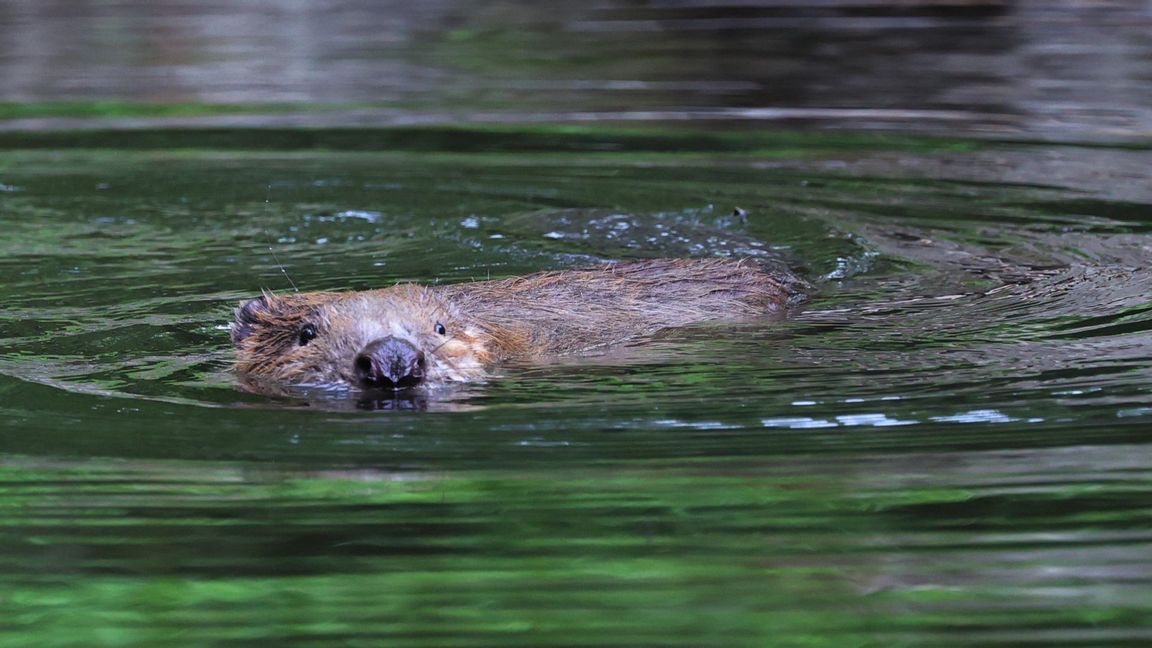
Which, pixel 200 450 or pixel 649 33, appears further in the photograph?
pixel 649 33

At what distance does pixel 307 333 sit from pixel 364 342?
33cm

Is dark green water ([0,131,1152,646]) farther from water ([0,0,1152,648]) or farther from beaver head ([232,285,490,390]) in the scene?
beaver head ([232,285,490,390])

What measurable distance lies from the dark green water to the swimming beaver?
0.16m

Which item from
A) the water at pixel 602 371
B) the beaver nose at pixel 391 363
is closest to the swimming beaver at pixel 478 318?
the beaver nose at pixel 391 363

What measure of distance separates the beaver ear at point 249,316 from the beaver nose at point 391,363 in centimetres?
94

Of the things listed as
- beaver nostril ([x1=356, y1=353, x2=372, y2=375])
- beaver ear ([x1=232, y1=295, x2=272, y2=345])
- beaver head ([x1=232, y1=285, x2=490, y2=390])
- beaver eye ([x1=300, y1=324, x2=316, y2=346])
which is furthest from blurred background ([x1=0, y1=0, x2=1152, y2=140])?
beaver nostril ([x1=356, y1=353, x2=372, y2=375])

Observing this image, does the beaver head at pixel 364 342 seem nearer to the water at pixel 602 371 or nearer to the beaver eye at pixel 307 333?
the beaver eye at pixel 307 333

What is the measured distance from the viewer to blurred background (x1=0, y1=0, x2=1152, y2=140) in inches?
467

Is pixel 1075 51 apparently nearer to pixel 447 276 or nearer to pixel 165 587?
pixel 447 276

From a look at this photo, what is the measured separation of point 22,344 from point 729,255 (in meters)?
3.32

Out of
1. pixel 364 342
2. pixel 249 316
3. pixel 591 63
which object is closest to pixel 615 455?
pixel 364 342

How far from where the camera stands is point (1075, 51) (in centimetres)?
1377

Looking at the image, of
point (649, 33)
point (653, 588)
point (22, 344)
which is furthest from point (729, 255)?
point (649, 33)

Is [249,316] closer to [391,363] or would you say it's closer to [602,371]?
[391,363]
